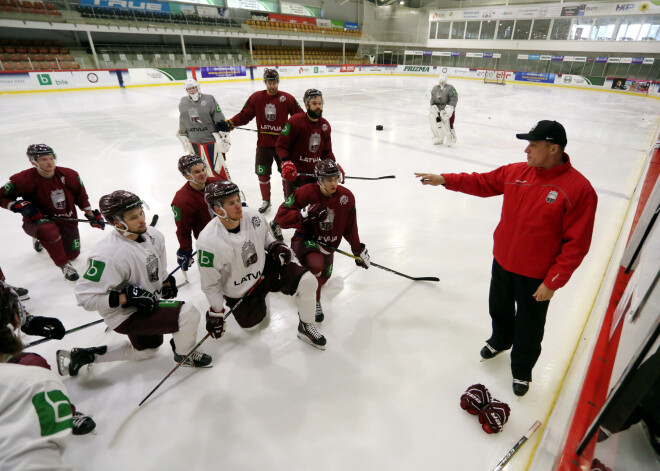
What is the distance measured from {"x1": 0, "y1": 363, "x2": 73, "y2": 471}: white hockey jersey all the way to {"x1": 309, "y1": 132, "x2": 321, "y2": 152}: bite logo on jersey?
3335 mm

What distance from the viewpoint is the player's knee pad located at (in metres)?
2.12

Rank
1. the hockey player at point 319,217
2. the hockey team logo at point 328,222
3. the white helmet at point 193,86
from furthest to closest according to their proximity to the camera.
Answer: the white helmet at point 193,86
the hockey team logo at point 328,222
the hockey player at point 319,217

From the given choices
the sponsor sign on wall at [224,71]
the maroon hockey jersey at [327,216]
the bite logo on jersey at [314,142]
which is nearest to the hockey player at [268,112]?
the bite logo on jersey at [314,142]

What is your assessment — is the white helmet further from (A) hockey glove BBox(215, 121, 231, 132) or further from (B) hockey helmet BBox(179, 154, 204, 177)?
(B) hockey helmet BBox(179, 154, 204, 177)

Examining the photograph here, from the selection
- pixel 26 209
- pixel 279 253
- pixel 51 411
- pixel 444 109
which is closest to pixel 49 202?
pixel 26 209

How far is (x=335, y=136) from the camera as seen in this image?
28.0 feet

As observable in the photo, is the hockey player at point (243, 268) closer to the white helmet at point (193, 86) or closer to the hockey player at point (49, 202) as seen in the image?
the hockey player at point (49, 202)

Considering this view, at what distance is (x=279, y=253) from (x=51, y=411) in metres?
1.49

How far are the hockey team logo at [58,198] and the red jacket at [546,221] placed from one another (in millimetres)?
A: 3832

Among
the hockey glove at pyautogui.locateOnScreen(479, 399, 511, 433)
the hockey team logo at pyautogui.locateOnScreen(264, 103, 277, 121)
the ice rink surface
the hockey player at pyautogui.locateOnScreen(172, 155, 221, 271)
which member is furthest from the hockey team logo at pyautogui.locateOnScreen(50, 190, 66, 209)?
the hockey glove at pyautogui.locateOnScreen(479, 399, 511, 433)

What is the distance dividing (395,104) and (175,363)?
13.2 meters

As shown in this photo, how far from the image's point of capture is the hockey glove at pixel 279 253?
2346mm

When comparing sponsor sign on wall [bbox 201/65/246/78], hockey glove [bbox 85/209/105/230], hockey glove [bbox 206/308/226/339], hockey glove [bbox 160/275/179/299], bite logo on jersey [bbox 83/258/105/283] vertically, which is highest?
sponsor sign on wall [bbox 201/65/246/78]

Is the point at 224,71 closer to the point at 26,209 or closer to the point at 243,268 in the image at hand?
the point at 26,209
